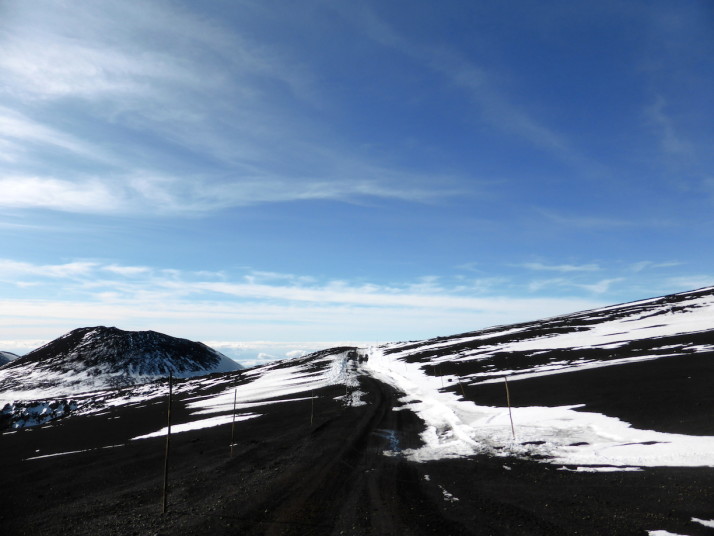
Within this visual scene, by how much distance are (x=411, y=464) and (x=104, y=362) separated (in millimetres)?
162695

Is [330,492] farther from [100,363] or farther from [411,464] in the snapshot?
[100,363]

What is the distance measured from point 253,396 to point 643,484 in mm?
53529

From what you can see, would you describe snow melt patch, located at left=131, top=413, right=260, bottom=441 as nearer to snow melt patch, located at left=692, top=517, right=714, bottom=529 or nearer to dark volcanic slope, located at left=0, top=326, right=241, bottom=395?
snow melt patch, located at left=692, top=517, right=714, bottom=529

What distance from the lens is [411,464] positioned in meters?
20.4

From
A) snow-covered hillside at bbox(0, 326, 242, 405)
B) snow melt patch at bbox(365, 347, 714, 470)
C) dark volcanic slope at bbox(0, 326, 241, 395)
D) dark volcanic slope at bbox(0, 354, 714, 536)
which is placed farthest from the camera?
dark volcanic slope at bbox(0, 326, 241, 395)

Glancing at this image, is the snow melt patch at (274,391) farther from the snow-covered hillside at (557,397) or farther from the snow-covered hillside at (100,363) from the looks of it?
the snow-covered hillside at (100,363)

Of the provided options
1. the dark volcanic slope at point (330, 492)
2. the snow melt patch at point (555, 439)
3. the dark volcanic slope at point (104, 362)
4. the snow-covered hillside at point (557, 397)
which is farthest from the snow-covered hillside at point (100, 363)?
the snow melt patch at point (555, 439)

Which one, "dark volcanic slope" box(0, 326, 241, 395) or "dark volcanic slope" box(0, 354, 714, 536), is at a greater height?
"dark volcanic slope" box(0, 326, 241, 395)

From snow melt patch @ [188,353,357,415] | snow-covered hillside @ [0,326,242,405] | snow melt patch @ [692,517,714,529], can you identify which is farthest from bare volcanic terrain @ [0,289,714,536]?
snow-covered hillside @ [0,326,242,405]

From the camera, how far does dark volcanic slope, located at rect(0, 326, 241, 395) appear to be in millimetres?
130875

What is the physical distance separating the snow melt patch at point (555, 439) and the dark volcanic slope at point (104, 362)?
133 m

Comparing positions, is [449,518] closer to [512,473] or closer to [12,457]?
[512,473]

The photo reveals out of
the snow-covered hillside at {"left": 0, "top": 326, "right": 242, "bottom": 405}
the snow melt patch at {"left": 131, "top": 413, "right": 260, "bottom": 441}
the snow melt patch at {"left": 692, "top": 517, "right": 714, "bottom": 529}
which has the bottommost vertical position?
the snow melt patch at {"left": 131, "top": 413, "right": 260, "bottom": 441}

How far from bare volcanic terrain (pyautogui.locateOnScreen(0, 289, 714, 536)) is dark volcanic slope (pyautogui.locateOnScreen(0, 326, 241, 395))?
103m
